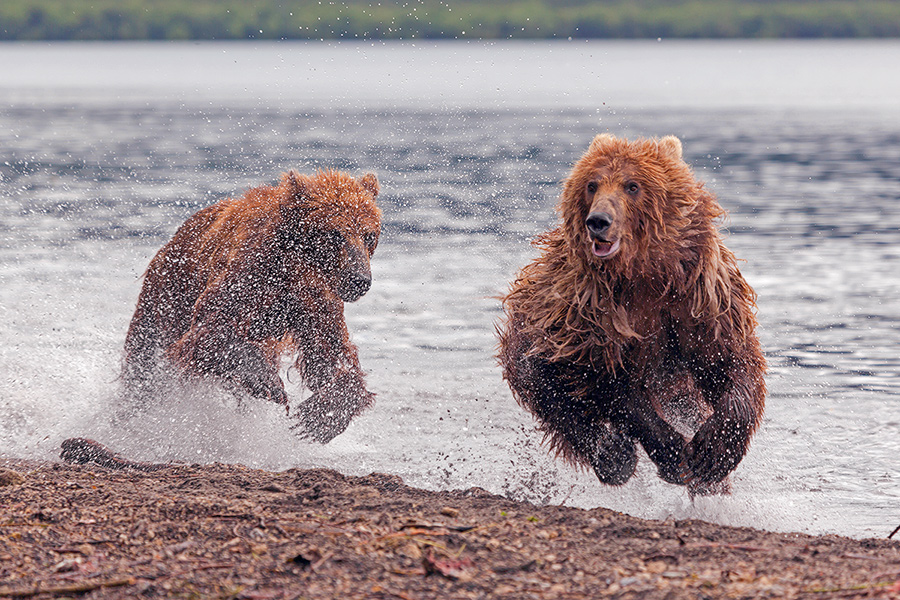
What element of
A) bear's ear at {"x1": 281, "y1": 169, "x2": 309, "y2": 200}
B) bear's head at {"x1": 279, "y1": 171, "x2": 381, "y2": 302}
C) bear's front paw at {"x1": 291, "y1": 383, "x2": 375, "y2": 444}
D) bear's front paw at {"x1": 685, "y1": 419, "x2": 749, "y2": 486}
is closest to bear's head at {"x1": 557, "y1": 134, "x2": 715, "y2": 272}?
bear's front paw at {"x1": 685, "y1": 419, "x2": 749, "y2": 486}

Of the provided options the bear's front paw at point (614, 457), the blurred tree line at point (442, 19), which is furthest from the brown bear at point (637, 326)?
the blurred tree line at point (442, 19)

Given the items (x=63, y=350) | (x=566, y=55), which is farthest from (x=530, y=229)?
(x=566, y=55)

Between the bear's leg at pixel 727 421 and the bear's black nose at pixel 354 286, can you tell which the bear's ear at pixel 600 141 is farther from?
the bear's black nose at pixel 354 286

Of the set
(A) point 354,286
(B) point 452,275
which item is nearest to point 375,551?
(A) point 354,286

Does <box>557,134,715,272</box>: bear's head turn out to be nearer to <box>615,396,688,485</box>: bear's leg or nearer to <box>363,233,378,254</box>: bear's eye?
<box>615,396,688,485</box>: bear's leg

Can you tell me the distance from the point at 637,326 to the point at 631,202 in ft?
2.50

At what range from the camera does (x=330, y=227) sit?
23.9 feet

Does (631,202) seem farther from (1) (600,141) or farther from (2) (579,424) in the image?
(2) (579,424)

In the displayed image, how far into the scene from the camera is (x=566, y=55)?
122 metres

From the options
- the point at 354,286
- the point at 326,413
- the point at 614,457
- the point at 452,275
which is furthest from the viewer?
the point at 452,275

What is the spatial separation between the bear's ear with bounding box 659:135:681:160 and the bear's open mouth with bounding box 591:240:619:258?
A: 69cm

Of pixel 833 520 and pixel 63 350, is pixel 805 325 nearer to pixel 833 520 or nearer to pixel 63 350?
pixel 833 520

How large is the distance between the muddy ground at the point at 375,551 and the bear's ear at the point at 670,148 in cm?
196

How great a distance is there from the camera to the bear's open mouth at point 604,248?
5.39 meters
